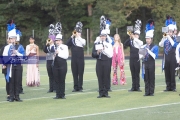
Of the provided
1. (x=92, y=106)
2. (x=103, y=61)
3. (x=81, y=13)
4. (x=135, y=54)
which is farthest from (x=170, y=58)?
(x=81, y=13)

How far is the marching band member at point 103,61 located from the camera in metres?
18.1

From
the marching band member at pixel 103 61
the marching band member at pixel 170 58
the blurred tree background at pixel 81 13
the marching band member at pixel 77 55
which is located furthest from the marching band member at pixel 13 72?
the blurred tree background at pixel 81 13

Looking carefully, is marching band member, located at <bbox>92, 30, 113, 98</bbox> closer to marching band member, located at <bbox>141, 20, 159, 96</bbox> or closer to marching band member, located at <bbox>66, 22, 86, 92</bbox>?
marching band member, located at <bbox>141, 20, 159, 96</bbox>

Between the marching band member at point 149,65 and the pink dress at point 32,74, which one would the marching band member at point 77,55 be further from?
the marching band member at point 149,65

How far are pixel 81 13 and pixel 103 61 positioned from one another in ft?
119

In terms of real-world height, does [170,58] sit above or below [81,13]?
below

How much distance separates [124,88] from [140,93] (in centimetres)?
196

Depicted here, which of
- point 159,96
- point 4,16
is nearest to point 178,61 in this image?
point 159,96

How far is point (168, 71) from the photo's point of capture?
Result: 796 inches

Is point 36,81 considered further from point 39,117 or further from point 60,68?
point 39,117

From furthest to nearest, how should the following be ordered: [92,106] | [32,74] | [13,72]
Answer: [32,74] < [13,72] < [92,106]

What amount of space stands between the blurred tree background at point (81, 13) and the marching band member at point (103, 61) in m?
28.6

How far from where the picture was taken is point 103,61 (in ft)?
60.1

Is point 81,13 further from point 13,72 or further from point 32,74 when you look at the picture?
point 13,72
